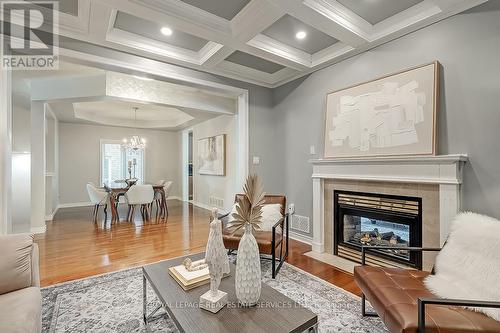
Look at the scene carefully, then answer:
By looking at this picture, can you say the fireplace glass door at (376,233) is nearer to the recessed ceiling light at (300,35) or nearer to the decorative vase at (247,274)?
the decorative vase at (247,274)

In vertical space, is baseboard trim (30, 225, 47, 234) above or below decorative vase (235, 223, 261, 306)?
below

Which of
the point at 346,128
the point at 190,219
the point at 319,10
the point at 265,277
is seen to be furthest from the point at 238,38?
the point at 190,219

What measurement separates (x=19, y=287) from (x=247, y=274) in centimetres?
145

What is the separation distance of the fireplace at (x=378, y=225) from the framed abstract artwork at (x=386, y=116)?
0.54m

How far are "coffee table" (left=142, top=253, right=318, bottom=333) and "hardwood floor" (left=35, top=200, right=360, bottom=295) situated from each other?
1.31 m

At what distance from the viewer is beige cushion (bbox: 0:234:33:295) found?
4.90 feet

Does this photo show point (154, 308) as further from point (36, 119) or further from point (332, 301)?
point (36, 119)

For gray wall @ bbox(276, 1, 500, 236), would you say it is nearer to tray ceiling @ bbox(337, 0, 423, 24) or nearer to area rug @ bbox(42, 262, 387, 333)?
tray ceiling @ bbox(337, 0, 423, 24)

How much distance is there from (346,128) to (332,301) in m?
2.04

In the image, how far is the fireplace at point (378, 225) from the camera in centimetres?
260

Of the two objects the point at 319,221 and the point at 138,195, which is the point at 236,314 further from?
the point at 138,195

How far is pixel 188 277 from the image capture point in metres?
1.62

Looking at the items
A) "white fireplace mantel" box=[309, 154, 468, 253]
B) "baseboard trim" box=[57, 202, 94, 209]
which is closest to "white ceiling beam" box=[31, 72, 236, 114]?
"white fireplace mantel" box=[309, 154, 468, 253]

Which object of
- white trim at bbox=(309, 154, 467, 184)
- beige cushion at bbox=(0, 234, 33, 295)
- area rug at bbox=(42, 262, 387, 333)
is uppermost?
white trim at bbox=(309, 154, 467, 184)
